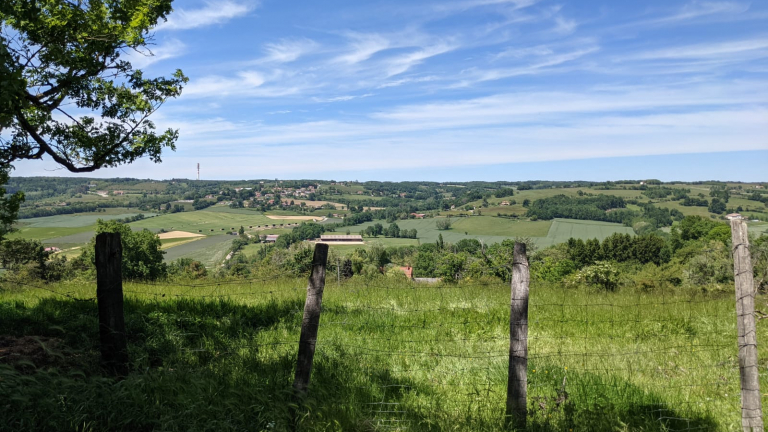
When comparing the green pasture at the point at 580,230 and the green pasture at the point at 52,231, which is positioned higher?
the green pasture at the point at 52,231

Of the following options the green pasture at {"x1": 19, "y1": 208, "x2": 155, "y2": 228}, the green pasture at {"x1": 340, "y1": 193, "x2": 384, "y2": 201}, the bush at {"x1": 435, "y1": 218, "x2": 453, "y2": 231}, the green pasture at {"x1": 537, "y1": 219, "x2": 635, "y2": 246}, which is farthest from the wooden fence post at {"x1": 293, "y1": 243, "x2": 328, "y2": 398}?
the green pasture at {"x1": 340, "y1": 193, "x2": 384, "y2": 201}

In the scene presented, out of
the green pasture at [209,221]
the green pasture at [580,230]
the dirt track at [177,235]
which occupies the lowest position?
the green pasture at [580,230]

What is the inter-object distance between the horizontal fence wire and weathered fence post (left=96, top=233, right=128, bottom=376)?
0.95 metres

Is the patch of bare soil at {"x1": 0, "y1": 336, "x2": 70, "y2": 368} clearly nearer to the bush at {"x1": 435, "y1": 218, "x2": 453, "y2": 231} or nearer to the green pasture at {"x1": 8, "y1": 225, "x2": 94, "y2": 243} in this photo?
the green pasture at {"x1": 8, "y1": 225, "x2": 94, "y2": 243}

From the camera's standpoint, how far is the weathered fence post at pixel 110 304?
506cm

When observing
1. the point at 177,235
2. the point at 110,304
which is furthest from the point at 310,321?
the point at 177,235

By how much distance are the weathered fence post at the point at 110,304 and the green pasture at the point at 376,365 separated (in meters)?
0.31

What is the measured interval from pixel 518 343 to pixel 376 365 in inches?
99.3

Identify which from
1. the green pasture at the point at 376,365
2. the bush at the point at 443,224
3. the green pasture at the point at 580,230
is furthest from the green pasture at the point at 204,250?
the green pasture at the point at 376,365

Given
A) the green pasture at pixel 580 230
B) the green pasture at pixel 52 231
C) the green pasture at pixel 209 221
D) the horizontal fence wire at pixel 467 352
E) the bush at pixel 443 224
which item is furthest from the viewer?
the bush at pixel 443 224

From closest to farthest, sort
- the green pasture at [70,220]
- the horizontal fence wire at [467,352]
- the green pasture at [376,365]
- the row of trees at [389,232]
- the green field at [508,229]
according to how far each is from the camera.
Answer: the green pasture at [376,365] → the horizontal fence wire at [467,352] → the green pasture at [70,220] → the green field at [508,229] → the row of trees at [389,232]

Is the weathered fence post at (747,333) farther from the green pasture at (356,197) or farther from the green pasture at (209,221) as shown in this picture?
the green pasture at (356,197)

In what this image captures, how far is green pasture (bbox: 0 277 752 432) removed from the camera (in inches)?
168

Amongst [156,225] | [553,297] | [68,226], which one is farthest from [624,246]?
[68,226]
